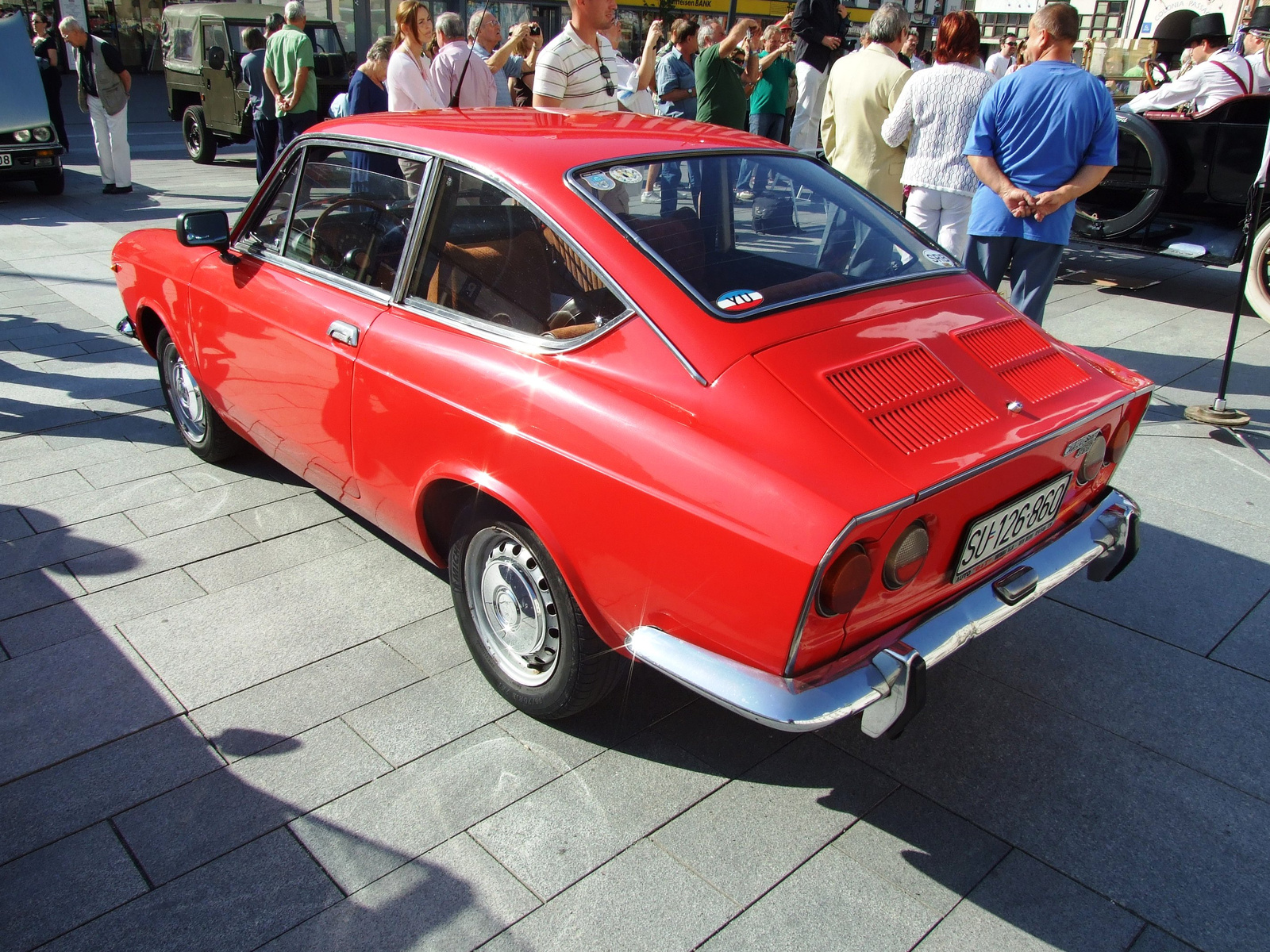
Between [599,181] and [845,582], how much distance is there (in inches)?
55.6

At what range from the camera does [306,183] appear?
12.0ft

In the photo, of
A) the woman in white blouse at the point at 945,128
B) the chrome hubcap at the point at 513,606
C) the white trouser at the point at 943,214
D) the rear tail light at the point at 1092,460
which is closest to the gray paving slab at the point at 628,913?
the chrome hubcap at the point at 513,606

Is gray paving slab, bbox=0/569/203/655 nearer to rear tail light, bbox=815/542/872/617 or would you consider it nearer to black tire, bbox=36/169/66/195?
rear tail light, bbox=815/542/872/617

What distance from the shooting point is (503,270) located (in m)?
2.88

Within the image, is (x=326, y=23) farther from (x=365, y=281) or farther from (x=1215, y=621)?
(x=1215, y=621)

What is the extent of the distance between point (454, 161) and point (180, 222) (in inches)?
61.4

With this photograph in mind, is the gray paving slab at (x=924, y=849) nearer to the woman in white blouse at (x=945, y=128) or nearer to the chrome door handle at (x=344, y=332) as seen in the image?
the chrome door handle at (x=344, y=332)

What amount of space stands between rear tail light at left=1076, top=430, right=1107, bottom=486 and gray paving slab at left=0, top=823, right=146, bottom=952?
2711mm

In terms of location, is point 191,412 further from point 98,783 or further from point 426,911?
point 426,911

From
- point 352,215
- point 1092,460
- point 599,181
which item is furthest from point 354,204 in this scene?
point 1092,460

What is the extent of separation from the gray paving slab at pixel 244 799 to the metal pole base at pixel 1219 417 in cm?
475

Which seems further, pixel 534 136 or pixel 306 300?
pixel 306 300

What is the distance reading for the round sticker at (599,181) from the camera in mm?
2781

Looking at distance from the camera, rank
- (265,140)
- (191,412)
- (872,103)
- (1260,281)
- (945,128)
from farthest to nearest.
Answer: (265,140), (1260,281), (872,103), (945,128), (191,412)
